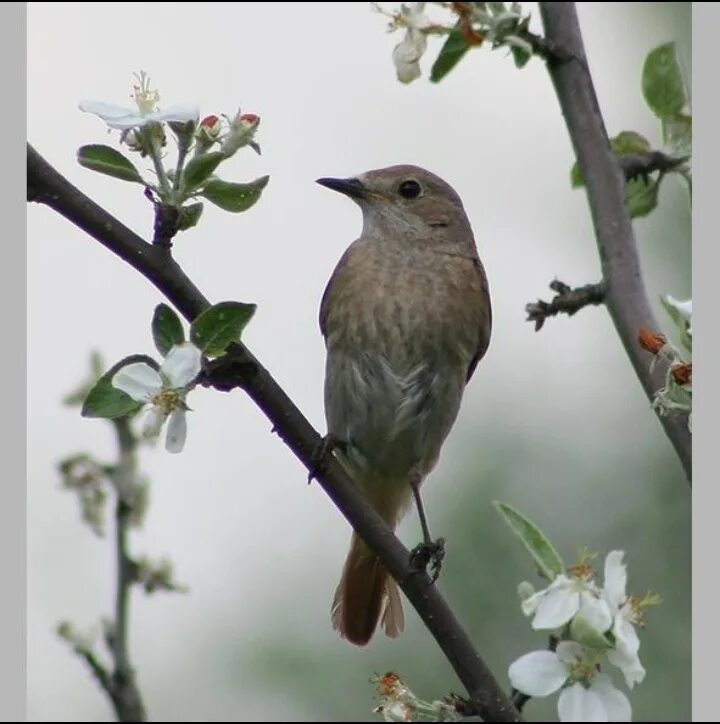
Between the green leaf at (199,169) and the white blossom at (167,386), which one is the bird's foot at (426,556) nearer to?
the white blossom at (167,386)

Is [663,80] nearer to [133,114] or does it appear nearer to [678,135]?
[678,135]

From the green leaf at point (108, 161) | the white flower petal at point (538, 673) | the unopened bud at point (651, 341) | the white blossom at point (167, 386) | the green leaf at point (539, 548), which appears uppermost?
the green leaf at point (108, 161)

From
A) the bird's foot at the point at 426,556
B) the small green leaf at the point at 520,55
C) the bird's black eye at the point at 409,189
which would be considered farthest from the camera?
the bird's black eye at the point at 409,189

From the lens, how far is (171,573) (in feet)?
11.6

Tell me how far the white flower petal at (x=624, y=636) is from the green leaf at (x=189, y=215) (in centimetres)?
87

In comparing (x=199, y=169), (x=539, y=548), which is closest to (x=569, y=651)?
(x=539, y=548)

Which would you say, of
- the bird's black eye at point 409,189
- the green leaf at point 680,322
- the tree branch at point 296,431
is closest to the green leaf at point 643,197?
the green leaf at point 680,322

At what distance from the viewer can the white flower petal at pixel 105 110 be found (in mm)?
2183

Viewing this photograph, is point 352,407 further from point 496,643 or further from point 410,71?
point 496,643

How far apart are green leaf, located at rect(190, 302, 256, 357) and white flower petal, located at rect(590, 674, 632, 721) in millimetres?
708

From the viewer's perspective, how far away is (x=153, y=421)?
223 centimetres

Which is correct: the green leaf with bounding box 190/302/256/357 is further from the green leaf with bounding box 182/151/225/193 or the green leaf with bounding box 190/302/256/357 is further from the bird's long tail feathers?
the bird's long tail feathers

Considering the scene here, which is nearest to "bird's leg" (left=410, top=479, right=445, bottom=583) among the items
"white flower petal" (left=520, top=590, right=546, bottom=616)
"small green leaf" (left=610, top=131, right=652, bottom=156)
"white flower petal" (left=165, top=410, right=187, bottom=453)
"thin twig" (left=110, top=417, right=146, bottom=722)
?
"white flower petal" (left=520, top=590, right=546, bottom=616)

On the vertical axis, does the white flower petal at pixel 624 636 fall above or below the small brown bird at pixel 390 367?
below
